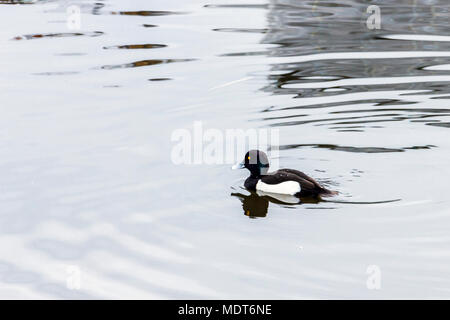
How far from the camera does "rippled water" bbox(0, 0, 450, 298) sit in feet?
23.6

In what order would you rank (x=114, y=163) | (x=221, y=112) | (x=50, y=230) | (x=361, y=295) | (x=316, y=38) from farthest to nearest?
(x=316, y=38)
(x=221, y=112)
(x=114, y=163)
(x=50, y=230)
(x=361, y=295)

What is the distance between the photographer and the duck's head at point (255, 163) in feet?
32.2

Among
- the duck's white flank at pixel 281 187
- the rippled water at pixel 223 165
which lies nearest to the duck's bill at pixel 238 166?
the rippled water at pixel 223 165

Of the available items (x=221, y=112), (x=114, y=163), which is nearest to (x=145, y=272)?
(x=114, y=163)

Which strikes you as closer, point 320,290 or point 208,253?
point 320,290

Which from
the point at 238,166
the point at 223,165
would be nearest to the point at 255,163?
the point at 238,166

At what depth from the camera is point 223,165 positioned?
10.2 metres

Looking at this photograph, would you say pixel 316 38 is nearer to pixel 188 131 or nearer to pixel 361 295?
pixel 188 131

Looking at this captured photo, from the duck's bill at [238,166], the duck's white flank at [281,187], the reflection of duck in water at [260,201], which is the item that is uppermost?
the duck's bill at [238,166]

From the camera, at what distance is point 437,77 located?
13.5 meters

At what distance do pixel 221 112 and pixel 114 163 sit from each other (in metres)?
2.50

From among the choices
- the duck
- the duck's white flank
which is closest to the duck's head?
the duck

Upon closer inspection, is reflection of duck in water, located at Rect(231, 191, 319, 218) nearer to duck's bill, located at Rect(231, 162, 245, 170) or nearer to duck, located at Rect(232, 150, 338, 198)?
duck, located at Rect(232, 150, 338, 198)

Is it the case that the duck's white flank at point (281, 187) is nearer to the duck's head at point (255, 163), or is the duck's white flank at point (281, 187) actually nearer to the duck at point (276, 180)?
the duck at point (276, 180)
